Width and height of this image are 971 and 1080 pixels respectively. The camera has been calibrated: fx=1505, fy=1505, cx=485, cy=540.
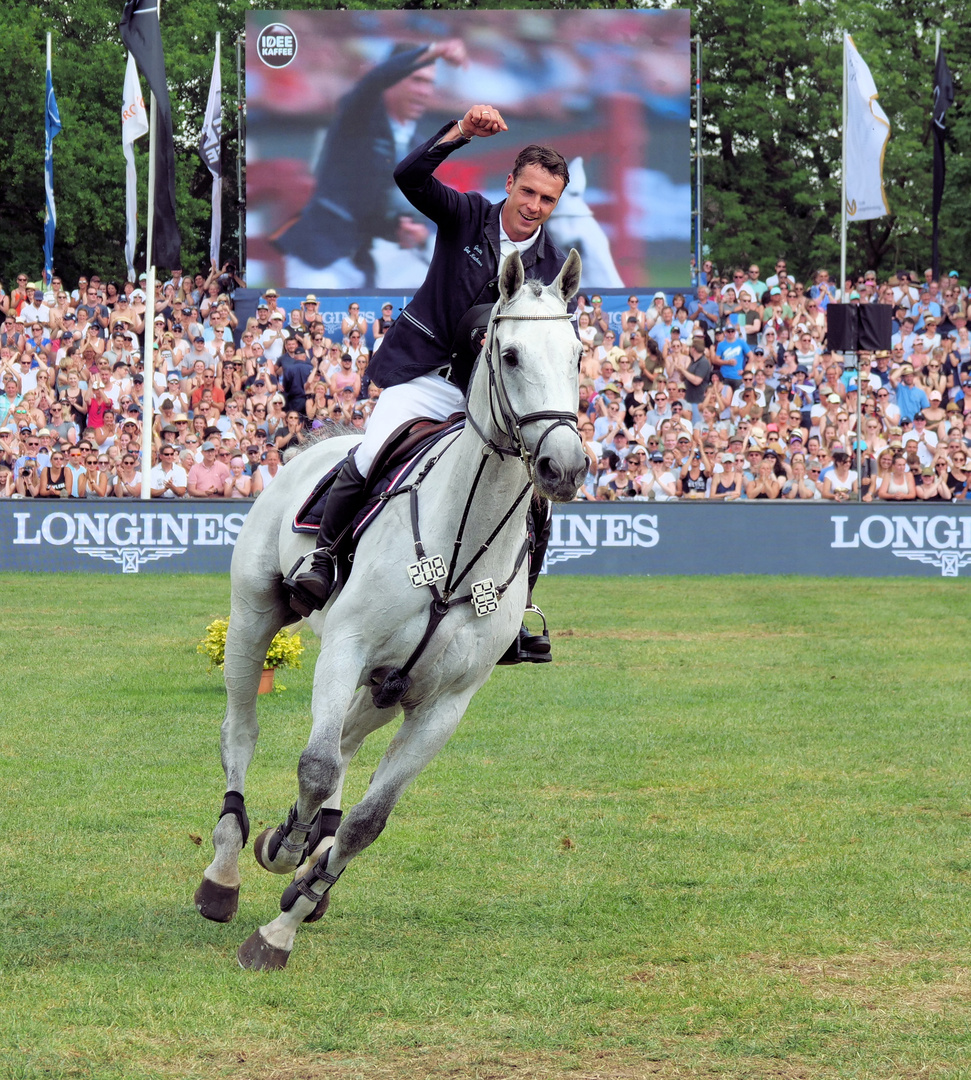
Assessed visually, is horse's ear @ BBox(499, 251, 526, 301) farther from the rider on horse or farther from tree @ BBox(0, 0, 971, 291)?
tree @ BBox(0, 0, 971, 291)

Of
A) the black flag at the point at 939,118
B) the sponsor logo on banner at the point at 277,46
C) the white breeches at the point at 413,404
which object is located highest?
the sponsor logo on banner at the point at 277,46

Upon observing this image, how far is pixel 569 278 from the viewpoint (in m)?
5.74

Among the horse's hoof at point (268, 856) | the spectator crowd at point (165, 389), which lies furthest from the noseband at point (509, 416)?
the spectator crowd at point (165, 389)

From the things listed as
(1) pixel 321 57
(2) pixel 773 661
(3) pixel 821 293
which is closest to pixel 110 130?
(1) pixel 321 57

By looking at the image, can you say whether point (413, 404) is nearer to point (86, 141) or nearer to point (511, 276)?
point (511, 276)

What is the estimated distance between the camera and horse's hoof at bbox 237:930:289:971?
6.11 meters

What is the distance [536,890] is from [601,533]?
51.1 feet

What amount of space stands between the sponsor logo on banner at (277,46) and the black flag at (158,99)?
9238 millimetres

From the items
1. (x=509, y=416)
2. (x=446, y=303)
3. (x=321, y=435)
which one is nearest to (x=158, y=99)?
(x=321, y=435)

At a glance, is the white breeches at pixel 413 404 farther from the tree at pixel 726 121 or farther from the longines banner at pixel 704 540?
the tree at pixel 726 121

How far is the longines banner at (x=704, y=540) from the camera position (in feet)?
73.5

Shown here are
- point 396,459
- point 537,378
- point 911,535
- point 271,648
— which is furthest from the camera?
point 911,535

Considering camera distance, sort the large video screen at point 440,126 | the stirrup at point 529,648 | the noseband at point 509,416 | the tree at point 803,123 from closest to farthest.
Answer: the noseband at point 509,416 → the stirrup at point 529,648 → the large video screen at point 440,126 → the tree at point 803,123

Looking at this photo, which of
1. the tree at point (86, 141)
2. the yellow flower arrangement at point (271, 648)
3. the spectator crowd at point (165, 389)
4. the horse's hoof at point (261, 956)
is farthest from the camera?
the tree at point (86, 141)
